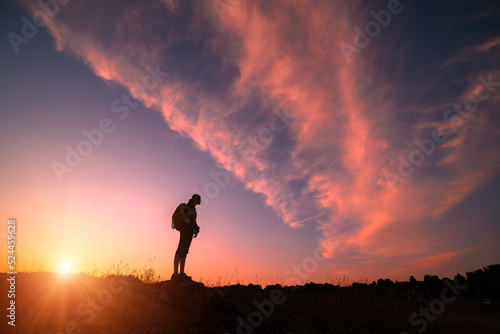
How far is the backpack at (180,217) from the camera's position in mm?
8516

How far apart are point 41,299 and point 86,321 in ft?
6.10

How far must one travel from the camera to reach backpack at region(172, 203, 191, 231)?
8516 mm

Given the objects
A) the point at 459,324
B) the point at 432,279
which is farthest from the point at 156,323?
the point at 432,279

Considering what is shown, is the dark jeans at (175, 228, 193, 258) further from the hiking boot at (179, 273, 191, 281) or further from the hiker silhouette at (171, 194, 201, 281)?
the hiking boot at (179, 273, 191, 281)

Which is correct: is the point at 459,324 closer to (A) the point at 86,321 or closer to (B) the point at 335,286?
(B) the point at 335,286

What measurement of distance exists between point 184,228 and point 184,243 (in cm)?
49

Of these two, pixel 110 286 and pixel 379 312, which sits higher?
pixel 110 286

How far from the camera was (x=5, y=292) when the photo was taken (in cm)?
730

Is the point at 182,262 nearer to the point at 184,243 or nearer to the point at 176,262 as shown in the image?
the point at 176,262

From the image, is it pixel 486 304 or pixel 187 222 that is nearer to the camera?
pixel 187 222

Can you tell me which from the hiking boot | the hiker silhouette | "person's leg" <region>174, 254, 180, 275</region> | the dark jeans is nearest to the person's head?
the hiker silhouette

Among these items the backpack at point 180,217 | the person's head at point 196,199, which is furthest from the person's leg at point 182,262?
the person's head at point 196,199

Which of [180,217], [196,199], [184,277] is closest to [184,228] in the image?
[180,217]

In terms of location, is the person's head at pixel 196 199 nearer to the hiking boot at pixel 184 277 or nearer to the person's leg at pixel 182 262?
the person's leg at pixel 182 262
